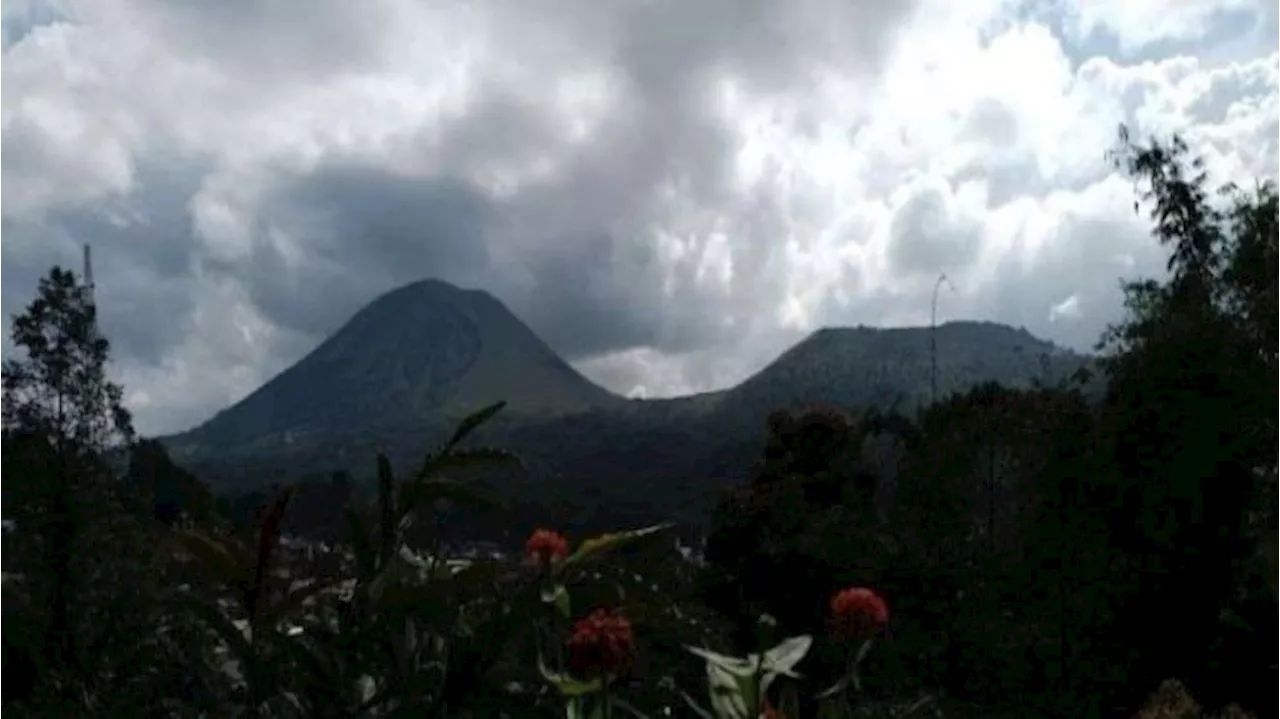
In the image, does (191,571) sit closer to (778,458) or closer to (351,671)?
(351,671)

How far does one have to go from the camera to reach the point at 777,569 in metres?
26.0

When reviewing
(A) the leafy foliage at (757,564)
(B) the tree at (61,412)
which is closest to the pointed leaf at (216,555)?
(A) the leafy foliage at (757,564)

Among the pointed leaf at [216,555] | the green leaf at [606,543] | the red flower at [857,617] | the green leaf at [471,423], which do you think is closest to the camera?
the pointed leaf at [216,555]

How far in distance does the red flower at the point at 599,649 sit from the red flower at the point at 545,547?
0.23 meters

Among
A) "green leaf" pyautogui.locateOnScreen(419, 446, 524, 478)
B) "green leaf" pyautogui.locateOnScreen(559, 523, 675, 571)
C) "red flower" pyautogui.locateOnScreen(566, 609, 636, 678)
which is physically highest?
"green leaf" pyautogui.locateOnScreen(419, 446, 524, 478)

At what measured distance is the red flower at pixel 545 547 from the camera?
243cm

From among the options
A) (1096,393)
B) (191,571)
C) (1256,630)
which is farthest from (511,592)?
(1096,393)

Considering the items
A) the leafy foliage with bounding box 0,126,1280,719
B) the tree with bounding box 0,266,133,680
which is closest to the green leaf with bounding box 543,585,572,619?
the leafy foliage with bounding box 0,126,1280,719

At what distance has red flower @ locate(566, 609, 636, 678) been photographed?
2168 millimetres

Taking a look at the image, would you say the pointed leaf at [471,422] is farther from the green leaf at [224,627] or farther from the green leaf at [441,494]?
the green leaf at [224,627]

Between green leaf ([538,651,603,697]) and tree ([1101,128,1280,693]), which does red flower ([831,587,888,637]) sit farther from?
tree ([1101,128,1280,693])

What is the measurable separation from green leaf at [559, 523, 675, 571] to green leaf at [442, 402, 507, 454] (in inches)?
9.3

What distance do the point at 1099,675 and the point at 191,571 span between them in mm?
17754

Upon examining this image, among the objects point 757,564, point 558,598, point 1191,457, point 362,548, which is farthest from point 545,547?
point 757,564
